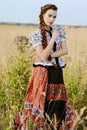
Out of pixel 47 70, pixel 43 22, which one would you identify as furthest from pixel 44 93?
pixel 43 22

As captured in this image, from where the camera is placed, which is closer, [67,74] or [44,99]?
[44,99]

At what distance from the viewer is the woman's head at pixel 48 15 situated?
3527mm

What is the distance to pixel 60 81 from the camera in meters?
3.76

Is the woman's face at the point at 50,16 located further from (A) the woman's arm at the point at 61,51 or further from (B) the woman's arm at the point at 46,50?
(A) the woman's arm at the point at 61,51

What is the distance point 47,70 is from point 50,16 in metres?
0.50

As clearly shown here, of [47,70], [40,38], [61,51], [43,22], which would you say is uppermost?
[43,22]

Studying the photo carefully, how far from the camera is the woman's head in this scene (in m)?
3.53

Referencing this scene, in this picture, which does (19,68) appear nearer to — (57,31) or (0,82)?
(0,82)

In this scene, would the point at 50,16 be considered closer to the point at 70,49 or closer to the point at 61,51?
the point at 61,51

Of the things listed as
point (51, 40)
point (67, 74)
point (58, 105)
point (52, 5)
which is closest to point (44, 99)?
point (58, 105)

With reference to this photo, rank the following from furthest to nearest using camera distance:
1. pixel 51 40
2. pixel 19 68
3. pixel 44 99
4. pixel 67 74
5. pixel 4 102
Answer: pixel 67 74 → pixel 4 102 → pixel 19 68 → pixel 44 99 → pixel 51 40

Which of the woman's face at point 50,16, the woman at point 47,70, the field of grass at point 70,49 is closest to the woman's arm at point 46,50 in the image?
the woman at point 47,70

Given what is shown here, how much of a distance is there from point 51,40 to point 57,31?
5.4 inches

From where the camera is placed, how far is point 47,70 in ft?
12.0
